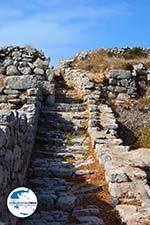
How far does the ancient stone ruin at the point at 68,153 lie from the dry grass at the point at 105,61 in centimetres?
143

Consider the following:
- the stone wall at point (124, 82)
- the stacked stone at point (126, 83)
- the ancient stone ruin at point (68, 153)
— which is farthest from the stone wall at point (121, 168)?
the stacked stone at point (126, 83)

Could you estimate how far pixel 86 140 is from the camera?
13250 mm

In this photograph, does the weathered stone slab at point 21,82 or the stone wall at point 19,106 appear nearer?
the stone wall at point 19,106

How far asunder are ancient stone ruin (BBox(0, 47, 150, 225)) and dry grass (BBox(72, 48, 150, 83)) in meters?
1.43

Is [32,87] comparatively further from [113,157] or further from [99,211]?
[99,211]

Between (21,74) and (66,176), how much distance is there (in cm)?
840

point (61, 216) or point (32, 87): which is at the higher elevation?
point (32, 87)

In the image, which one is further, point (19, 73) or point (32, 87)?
point (19, 73)

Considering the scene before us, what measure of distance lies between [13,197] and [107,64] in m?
17.8

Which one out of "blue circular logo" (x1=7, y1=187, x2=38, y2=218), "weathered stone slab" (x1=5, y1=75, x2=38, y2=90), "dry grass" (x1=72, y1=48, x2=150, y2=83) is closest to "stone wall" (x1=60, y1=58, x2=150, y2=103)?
"dry grass" (x1=72, y1=48, x2=150, y2=83)

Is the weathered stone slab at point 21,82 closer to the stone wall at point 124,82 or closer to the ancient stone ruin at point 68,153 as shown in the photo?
the ancient stone ruin at point 68,153

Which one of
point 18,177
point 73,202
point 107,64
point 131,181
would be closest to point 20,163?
point 18,177

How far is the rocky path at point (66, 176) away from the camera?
807cm

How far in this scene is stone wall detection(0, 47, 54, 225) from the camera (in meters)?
6.84
